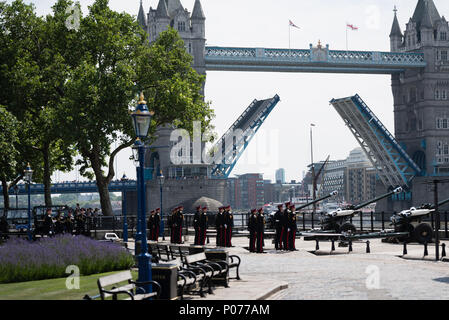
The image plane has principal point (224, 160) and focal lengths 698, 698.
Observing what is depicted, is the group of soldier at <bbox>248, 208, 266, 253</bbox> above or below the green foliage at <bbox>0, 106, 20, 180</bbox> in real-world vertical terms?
below

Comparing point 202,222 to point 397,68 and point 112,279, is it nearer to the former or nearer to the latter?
point 112,279

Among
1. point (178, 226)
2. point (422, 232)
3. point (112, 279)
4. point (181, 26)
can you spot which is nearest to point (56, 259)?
point (112, 279)

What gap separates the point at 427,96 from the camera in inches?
3794

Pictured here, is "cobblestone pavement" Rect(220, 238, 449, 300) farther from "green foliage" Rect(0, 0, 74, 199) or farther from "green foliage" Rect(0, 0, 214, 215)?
"green foliage" Rect(0, 0, 74, 199)

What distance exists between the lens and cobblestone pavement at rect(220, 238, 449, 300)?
13820 mm

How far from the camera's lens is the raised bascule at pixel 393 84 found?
77275mm

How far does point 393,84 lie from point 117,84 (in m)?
70.1

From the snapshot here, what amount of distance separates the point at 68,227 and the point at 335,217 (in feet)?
Result: 40.9

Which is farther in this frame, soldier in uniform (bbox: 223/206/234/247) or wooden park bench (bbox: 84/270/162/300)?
soldier in uniform (bbox: 223/206/234/247)

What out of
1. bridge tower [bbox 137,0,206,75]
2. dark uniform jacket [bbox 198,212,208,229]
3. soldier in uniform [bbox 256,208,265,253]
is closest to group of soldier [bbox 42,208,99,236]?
dark uniform jacket [bbox 198,212,208,229]

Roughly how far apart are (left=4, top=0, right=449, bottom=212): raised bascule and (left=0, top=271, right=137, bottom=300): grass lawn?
47.5 metres

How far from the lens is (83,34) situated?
41.3 meters
